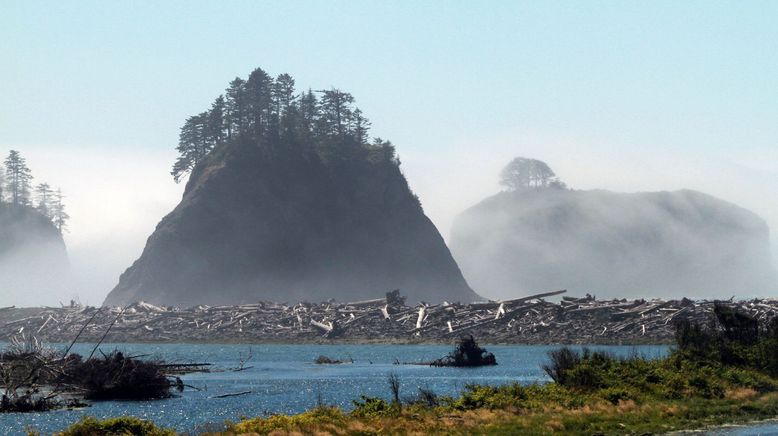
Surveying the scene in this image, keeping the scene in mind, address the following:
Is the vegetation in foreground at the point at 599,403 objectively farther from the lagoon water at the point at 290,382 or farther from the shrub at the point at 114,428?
the lagoon water at the point at 290,382

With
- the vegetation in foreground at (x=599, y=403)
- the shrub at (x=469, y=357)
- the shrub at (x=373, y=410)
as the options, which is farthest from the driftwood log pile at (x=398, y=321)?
the shrub at (x=373, y=410)

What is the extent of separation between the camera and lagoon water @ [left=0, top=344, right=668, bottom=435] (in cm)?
4275

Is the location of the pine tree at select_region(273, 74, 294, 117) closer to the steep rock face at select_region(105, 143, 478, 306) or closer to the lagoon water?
the steep rock face at select_region(105, 143, 478, 306)

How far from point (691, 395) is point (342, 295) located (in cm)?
11792

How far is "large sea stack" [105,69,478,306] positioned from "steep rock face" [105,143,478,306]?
20cm

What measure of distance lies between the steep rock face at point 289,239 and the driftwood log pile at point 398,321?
22.0m

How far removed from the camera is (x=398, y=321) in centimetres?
11100

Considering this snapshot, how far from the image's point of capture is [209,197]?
160625 millimetres

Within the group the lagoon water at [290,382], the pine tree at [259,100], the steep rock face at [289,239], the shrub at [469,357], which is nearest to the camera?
the lagoon water at [290,382]

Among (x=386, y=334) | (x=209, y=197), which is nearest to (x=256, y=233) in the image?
(x=209, y=197)

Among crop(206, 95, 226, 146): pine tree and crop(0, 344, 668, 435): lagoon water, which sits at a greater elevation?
crop(206, 95, 226, 146): pine tree

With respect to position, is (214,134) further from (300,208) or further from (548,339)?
(548,339)

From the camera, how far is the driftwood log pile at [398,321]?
319 feet

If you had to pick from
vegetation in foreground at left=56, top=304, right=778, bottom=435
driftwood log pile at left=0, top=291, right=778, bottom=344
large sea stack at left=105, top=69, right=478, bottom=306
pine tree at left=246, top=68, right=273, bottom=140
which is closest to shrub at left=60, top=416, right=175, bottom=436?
vegetation in foreground at left=56, top=304, right=778, bottom=435
